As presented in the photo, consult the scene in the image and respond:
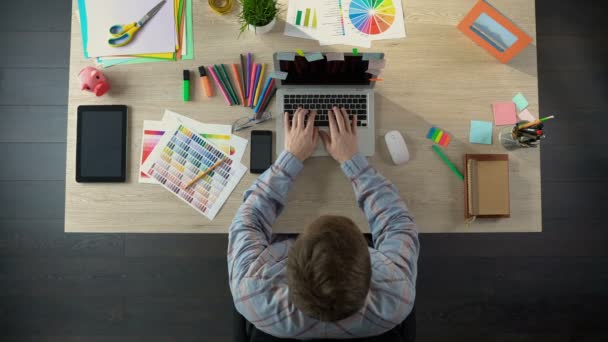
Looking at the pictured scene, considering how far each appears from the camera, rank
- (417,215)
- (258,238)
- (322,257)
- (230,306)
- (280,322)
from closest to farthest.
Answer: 1. (322,257)
2. (280,322)
3. (258,238)
4. (417,215)
5. (230,306)

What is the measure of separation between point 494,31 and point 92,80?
4.11 ft

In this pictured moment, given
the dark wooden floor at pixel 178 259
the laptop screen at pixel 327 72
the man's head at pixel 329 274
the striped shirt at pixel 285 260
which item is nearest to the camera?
the man's head at pixel 329 274

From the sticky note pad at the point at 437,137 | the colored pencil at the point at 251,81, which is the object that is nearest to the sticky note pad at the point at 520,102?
the sticky note pad at the point at 437,137

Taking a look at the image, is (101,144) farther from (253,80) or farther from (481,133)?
(481,133)

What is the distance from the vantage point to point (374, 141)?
3.99 feet

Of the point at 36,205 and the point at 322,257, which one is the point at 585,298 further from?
the point at 36,205

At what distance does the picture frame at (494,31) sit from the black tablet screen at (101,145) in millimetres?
1143

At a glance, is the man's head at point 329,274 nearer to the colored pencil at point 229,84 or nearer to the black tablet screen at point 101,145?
the colored pencil at point 229,84

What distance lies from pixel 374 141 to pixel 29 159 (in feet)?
5.40

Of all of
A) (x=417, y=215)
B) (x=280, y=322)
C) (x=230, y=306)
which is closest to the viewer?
Result: (x=280, y=322)

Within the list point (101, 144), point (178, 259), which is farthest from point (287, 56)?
point (178, 259)

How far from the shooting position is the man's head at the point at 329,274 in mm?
737

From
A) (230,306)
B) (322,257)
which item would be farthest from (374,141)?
(230,306)

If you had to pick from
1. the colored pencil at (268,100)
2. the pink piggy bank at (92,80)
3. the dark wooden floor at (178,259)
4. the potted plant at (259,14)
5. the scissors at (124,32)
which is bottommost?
the dark wooden floor at (178,259)
